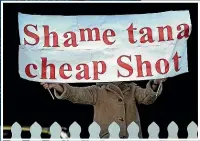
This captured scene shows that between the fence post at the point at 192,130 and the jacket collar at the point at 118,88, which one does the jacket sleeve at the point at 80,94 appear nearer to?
the jacket collar at the point at 118,88

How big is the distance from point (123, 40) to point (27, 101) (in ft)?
3.77

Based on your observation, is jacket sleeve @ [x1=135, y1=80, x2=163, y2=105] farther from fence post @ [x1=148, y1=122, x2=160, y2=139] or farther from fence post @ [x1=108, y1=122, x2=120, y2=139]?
fence post @ [x1=108, y1=122, x2=120, y2=139]

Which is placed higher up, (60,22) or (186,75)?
(60,22)

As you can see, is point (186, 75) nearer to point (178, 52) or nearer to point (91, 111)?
point (178, 52)

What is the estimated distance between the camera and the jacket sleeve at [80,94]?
5.01m

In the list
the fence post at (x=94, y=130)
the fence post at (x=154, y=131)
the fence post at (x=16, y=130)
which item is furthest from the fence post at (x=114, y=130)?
the fence post at (x=16, y=130)

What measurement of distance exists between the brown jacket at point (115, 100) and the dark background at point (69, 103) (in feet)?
0.40

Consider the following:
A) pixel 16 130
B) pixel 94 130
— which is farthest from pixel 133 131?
pixel 16 130

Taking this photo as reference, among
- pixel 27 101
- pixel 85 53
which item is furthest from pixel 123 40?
pixel 27 101

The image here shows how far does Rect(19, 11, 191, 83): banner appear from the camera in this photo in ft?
16.4

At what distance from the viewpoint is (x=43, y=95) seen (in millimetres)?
5289

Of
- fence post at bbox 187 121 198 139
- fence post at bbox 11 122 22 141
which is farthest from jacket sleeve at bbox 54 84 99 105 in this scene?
fence post at bbox 187 121 198 139

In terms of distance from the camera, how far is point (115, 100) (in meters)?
5.15

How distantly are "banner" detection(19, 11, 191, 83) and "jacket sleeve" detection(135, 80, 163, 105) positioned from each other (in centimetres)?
13
